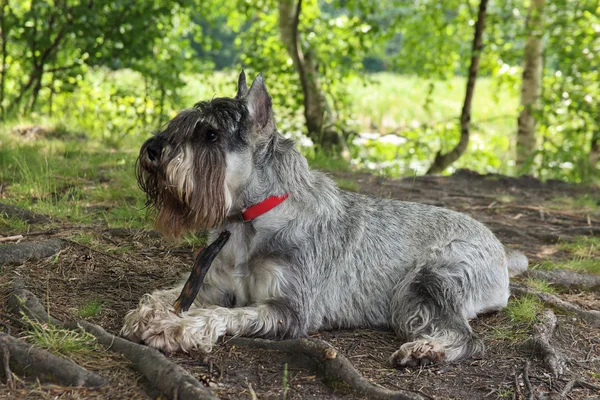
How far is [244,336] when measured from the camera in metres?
4.42

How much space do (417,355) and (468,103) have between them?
30.4ft

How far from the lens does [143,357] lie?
377cm

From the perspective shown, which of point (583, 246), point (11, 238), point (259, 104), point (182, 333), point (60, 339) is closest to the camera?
point (60, 339)

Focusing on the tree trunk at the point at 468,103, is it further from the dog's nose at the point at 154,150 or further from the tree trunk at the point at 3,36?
the dog's nose at the point at 154,150

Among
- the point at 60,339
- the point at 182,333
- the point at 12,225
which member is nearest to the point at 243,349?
the point at 182,333

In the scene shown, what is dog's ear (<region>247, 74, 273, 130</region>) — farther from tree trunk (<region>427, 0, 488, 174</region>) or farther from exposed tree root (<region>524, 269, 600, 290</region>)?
tree trunk (<region>427, 0, 488, 174</region>)

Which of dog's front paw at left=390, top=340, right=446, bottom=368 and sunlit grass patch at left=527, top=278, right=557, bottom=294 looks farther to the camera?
sunlit grass patch at left=527, top=278, right=557, bottom=294

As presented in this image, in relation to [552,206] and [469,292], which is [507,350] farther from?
[552,206]

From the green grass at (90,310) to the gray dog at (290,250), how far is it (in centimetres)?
29

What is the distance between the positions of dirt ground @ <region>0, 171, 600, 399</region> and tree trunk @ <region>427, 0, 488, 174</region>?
5.90 meters

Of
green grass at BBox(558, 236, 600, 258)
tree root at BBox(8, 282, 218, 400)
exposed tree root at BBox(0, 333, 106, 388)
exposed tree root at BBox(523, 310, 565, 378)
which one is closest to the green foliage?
green grass at BBox(558, 236, 600, 258)

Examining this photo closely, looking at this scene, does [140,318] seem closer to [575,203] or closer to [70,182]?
[70,182]

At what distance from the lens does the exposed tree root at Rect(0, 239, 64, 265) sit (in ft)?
16.5

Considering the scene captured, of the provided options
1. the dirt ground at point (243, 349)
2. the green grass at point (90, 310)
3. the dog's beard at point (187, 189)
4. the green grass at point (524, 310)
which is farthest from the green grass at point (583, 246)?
the green grass at point (90, 310)
